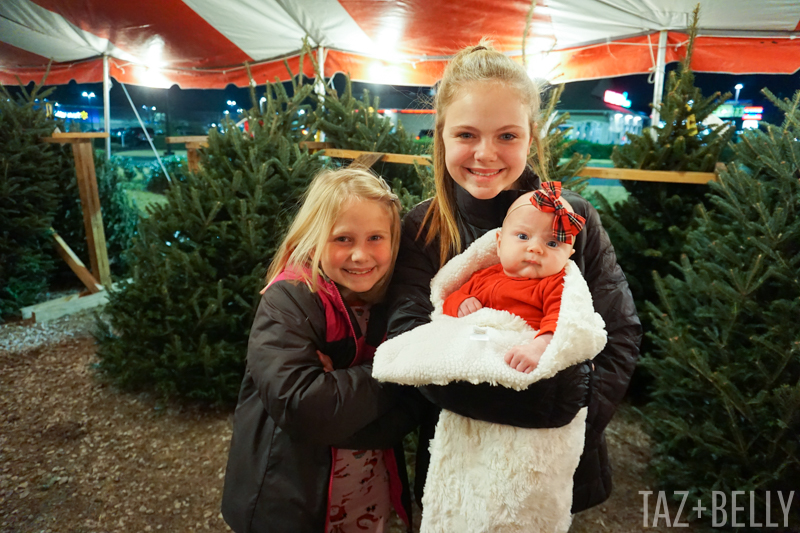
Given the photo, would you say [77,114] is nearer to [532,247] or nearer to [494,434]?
[532,247]

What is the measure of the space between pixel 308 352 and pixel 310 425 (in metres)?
0.20

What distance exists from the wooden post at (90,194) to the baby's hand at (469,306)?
5644mm

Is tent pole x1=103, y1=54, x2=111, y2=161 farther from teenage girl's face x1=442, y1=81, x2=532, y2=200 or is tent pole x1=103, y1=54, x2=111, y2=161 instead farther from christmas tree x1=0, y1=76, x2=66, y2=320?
teenage girl's face x1=442, y1=81, x2=532, y2=200

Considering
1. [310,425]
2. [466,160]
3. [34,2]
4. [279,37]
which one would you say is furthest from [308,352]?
[34,2]

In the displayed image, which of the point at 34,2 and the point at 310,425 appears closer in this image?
the point at 310,425

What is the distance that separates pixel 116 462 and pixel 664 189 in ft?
14.3

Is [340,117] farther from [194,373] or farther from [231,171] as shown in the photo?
[194,373]

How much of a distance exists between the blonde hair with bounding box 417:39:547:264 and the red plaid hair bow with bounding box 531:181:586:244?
0.32 m

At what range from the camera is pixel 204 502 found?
9.06 ft

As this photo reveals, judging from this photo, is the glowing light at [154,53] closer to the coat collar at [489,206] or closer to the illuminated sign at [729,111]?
the coat collar at [489,206]

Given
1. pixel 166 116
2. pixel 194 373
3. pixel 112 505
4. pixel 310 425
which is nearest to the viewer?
pixel 310 425

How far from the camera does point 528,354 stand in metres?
1.16

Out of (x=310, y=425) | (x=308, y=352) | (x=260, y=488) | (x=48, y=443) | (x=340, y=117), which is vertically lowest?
(x=48, y=443)

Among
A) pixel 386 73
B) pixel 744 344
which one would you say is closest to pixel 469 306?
pixel 744 344
